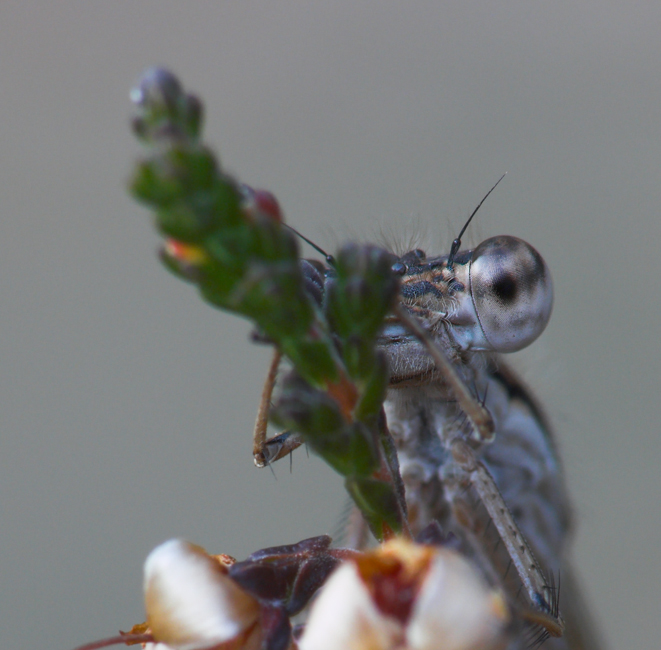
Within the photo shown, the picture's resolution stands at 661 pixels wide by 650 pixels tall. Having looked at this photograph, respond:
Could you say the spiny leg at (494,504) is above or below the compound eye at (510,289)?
below

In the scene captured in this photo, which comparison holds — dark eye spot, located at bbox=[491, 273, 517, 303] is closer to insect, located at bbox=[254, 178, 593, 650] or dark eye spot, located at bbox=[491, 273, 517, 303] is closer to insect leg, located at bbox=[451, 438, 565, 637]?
insect, located at bbox=[254, 178, 593, 650]

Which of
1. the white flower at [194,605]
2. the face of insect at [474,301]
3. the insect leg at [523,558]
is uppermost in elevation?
the face of insect at [474,301]

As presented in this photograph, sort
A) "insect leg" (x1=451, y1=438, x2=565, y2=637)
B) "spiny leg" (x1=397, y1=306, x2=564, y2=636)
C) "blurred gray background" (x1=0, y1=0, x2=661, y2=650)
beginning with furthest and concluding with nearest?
"blurred gray background" (x1=0, y1=0, x2=661, y2=650) < "insect leg" (x1=451, y1=438, x2=565, y2=637) < "spiny leg" (x1=397, y1=306, x2=564, y2=636)

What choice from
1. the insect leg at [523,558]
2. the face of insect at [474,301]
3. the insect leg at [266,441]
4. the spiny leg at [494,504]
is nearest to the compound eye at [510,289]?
the face of insect at [474,301]

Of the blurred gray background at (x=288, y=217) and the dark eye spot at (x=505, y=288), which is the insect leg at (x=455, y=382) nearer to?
the dark eye spot at (x=505, y=288)

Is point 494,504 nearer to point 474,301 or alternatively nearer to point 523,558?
point 523,558

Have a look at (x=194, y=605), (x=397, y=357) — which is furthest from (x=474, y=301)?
(x=194, y=605)

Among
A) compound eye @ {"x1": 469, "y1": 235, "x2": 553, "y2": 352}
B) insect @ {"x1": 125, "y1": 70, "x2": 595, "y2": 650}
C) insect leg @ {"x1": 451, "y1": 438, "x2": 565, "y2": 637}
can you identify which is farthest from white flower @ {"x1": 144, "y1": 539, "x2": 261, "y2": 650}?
compound eye @ {"x1": 469, "y1": 235, "x2": 553, "y2": 352}

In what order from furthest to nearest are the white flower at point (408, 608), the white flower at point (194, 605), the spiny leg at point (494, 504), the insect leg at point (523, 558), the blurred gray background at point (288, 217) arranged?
the blurred gray background at point (288, 217) → the insect leg at point (523, 558) → the spiny leg at point (494, 504) → the white flower at point (194, 605) → the white flower at point (408, 608)

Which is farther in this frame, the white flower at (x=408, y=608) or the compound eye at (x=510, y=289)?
the compound eye at (x=510, y=289)
